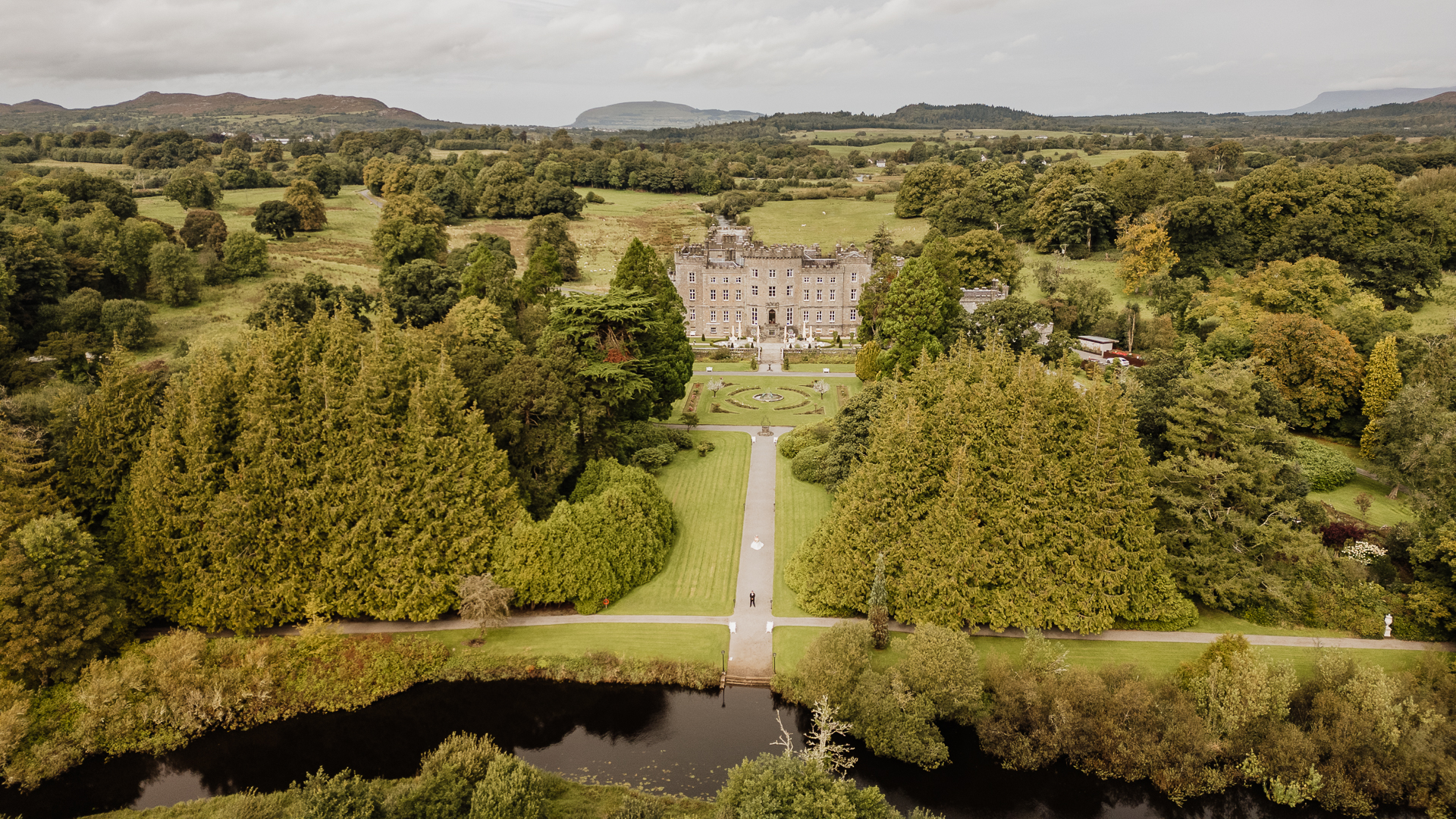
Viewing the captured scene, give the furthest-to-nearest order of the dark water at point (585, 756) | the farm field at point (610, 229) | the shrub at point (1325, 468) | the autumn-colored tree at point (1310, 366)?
the farm field at point (610, 229) < the autumn-colored tree at point (1310, 366) < the shrub at point (1325, 468) < the dark water at point (585, 756)

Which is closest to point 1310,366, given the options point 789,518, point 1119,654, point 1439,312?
point 1439,312

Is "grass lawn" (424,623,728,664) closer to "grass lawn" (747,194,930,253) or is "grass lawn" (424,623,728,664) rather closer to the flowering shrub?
the flowering shrub

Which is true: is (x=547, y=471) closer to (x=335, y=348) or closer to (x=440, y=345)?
(x=440, y=345)

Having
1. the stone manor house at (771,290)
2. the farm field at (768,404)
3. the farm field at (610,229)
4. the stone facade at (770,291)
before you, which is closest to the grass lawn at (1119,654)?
the farm field at (768,404)

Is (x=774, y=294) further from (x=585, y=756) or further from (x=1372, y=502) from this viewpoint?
(x=585, y=756)

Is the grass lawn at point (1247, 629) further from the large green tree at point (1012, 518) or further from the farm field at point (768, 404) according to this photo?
the farm field at point (768, 404)

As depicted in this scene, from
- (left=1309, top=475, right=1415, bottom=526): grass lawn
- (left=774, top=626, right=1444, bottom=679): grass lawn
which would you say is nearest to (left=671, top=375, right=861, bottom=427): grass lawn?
(left=774, top=626, right=1444, bottom=679): grass lawn
